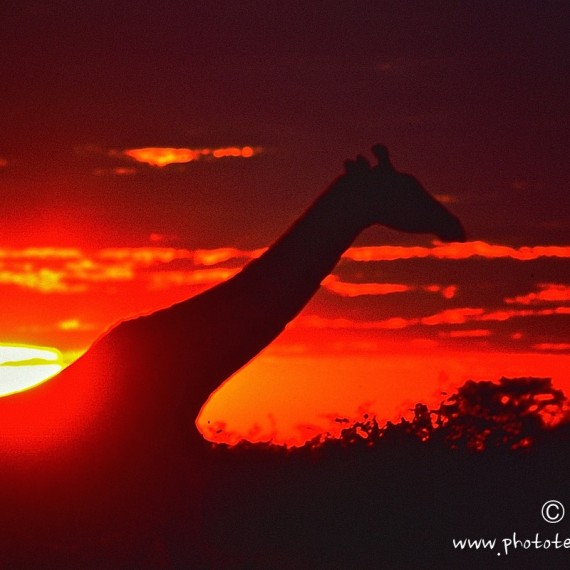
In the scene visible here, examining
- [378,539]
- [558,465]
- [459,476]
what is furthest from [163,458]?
[558,465]

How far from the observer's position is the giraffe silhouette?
23.6ft

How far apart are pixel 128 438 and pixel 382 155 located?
232 centimetres

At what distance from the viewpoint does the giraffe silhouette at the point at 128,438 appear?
7188 millimetres

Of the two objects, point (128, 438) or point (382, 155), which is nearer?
point (128, 438)

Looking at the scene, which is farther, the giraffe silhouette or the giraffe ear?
the giraffe ear

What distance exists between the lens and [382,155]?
845 cm

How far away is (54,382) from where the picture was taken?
7547mm

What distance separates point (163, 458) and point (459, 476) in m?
1.70

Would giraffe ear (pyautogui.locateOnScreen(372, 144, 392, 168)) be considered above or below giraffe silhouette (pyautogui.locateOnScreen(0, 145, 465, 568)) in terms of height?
above

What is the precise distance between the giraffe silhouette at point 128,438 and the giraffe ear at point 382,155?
1.07 m

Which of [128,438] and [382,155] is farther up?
[382,155]

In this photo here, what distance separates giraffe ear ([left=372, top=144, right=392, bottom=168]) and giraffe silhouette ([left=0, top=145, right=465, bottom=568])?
3.52 feet

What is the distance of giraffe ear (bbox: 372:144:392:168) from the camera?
834 cm

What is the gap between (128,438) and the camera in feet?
24.0
